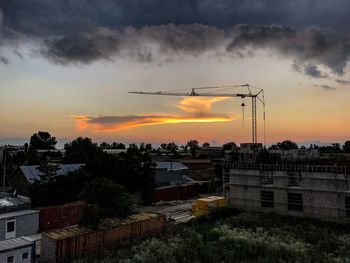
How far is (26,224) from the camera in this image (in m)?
30.3

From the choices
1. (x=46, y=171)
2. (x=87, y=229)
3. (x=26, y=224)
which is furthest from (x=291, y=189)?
(x=46, y=171)

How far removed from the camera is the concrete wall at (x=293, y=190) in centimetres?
3362

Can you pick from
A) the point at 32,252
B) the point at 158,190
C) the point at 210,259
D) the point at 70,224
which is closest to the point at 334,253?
the point at 210,259

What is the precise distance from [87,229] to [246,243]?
461 inches

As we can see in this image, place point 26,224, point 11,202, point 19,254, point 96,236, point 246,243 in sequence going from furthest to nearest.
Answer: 1. point 11,202
2. point 26,224
3. point 246,243
4. point 96,236
5. point 19,254

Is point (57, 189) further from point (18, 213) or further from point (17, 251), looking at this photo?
point (17, 251)

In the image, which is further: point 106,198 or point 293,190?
point 293,190

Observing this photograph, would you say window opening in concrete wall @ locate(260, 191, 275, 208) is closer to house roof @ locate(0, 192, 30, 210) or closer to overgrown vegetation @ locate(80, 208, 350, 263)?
overgrown vegetation @ locate(80, 208, 350, 263)

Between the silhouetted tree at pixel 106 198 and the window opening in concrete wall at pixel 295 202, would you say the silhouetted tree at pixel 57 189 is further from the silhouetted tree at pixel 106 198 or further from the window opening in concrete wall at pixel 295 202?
the window opening in concrete wall at pixel 295 202

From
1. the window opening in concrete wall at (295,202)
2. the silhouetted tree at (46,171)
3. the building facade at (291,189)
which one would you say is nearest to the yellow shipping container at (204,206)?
the building facade at (291,189)

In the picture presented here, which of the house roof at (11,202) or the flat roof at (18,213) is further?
the house roof at (11,202)

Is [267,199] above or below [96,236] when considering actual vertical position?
above

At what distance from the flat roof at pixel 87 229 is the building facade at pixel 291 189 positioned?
43.6 feet

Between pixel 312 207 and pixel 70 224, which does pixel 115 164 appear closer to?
pixel 70 224
